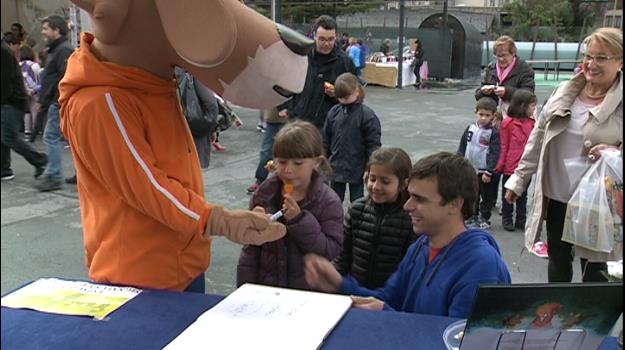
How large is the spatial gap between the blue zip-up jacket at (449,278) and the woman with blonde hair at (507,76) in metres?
3.31

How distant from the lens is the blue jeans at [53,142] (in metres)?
5.53

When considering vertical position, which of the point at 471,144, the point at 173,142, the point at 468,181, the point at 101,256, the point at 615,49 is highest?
the point at 615,49

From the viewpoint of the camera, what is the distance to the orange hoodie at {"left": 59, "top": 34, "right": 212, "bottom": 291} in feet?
5.17

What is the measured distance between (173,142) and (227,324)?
22.9 inches

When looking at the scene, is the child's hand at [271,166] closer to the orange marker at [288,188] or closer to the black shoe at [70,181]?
the orange marker at [288,188]

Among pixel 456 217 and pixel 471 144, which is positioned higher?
pixel 456 217

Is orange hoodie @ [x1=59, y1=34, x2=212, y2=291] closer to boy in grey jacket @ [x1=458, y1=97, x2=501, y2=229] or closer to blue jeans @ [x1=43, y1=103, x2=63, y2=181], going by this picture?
boy in grey jacket @ [x1=458, y1=97, x2=501, y2=229]

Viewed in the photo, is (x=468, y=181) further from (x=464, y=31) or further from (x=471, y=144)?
(x=464, y=31)

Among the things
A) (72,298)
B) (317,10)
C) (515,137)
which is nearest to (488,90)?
(515,137)

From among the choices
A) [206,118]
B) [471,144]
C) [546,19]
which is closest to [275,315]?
[206,118]

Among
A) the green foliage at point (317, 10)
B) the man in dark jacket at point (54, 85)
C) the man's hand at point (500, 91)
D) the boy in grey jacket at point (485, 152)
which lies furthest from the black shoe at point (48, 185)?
the green foliage at point (317, 10)

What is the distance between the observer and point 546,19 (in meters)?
14.5

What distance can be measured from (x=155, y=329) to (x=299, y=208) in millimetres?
959

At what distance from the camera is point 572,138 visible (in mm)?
2930
